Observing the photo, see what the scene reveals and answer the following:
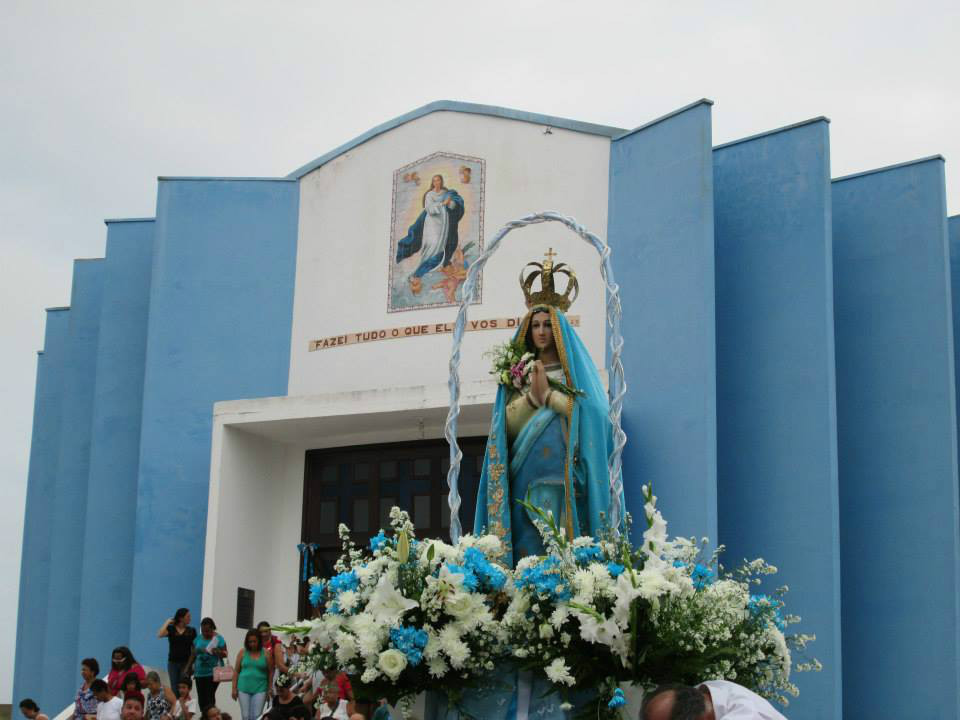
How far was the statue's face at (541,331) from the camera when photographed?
29.0 feet

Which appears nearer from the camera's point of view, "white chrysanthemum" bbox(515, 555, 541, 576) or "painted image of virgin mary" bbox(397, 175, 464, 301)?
"white chrysanthemum" bbox(515, 555, 541, 576)

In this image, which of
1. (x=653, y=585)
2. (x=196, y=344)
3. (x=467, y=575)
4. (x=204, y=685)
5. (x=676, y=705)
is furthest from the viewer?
(x=196, y=344)

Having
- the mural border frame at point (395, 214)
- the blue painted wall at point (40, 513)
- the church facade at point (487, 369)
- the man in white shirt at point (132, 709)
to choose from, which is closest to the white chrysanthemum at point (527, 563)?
the man in white shirt at point (132, 709)

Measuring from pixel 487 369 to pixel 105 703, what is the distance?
5685 mm

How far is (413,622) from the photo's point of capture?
663 cm

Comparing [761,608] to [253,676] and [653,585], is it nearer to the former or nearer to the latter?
[653,585]

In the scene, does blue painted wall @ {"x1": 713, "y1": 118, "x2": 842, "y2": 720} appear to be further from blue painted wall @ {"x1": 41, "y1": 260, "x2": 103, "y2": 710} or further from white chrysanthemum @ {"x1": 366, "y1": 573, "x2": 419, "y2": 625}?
white chrysanthemum @ {"x1": 366, "y1": 573, "x2": 419, "y2": 625}

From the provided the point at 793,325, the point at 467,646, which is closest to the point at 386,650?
the point at 467,646

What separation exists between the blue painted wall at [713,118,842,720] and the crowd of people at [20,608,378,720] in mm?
5061

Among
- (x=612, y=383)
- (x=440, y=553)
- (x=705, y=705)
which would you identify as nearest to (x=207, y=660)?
(x=612, y=383)

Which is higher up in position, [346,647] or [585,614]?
[585,614]

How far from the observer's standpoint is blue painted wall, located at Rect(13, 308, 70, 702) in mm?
20589

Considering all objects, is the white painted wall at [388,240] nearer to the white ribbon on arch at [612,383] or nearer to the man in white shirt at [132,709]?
the man in white shirt at [132,709]

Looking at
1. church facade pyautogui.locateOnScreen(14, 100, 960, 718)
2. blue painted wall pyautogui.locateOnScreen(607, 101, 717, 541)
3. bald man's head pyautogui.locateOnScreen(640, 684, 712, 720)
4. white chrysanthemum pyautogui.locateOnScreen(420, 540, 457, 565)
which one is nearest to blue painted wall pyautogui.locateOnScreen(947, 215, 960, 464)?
church facade pyautogui.locateOnScreen(14, 100, 960, 718)
